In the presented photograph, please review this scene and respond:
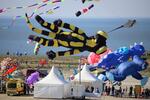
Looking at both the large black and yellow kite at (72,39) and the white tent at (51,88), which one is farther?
the white tent at (51,88)

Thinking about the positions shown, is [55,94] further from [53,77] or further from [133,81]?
[133,81]

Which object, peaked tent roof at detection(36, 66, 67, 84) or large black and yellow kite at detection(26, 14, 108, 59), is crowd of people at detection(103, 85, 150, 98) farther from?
large black and yellow kite at detection(26, 14, 108, 59)

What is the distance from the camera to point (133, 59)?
48.8 m

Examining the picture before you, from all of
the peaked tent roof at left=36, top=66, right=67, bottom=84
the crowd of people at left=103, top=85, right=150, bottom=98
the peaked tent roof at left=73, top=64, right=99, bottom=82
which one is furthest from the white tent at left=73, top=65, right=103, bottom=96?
the peaked tent roof at left=36, top=66, right=67, bottom=84

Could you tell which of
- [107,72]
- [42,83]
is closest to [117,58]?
[107,72]

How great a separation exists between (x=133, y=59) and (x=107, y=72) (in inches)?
90.2

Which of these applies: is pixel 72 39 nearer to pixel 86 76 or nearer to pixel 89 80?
pixel 89 80

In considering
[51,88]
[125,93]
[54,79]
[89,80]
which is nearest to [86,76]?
[89,80]

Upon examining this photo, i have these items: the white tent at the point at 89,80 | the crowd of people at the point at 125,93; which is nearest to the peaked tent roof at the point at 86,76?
the white tent at the point at 89,80

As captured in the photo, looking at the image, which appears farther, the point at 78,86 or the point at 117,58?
the point at 117,58

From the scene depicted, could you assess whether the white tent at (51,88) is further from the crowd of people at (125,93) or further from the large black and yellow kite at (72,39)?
the crowd of people at (125,93)

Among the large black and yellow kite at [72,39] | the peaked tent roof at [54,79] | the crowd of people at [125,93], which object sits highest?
the large black and yellow kite at [72,39]

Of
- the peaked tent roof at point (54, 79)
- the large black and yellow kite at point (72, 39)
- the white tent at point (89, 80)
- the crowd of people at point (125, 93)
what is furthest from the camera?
the crowd of people at point (125, 93)

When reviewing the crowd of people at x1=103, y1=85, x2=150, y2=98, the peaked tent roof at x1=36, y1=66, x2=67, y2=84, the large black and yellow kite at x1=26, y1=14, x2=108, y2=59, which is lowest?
the crowd of people at x1=103, y1=85, x2=150, y2=98
